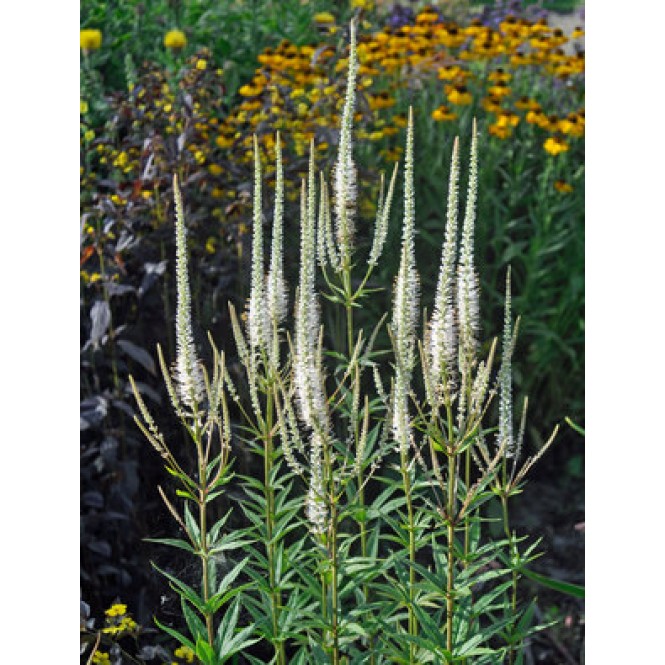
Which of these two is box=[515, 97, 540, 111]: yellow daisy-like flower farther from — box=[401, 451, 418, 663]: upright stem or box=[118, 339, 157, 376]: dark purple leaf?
box=[401, 451, 418, 663]: upright stem

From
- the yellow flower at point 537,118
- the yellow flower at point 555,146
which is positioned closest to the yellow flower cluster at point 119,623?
the yellow flower at point 555,146

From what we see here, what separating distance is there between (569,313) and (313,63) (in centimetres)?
154

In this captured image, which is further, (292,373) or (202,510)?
(292,373)

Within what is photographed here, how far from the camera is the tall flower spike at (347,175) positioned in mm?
2570

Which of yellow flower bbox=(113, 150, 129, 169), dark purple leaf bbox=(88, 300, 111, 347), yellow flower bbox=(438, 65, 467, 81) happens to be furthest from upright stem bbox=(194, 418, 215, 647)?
yellow flower bbox=(438, 65, 467, 81)

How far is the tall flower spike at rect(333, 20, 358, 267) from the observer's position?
257 cm


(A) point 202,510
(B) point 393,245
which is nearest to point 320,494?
(A) point 202,510

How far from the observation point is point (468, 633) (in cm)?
270

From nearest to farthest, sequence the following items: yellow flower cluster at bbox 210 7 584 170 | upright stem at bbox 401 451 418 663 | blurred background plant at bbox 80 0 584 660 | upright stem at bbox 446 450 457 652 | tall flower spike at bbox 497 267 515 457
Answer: upright stem at bbox 446 450 457 652 < upright stem at bbox 401 451 418 663 < tall flower spike at bbox 497 267 515 457 < blurred background plant at bbox 80 0 584 660 < yellow flower cluster at bbox 210 7 584 170

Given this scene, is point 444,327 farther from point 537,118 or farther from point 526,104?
point 526,104

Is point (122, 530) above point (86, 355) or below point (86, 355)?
below
